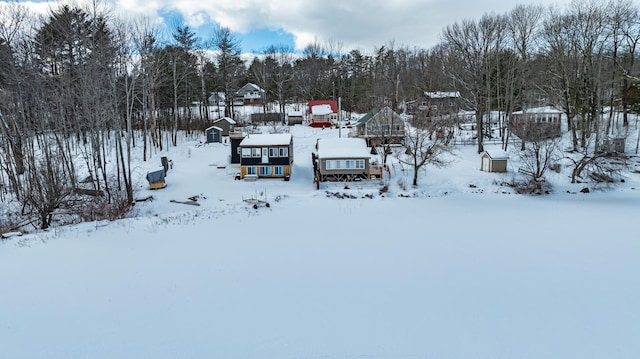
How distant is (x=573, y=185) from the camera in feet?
72.2

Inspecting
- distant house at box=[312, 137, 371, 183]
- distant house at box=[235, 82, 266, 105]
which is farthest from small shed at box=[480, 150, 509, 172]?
distant house at box=[235, 82, 266, 105]

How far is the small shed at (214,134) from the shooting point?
32406 mm

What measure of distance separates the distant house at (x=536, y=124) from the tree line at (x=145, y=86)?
1032 millimetres

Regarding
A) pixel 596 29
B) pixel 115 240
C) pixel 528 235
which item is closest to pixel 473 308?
pixel 528 235

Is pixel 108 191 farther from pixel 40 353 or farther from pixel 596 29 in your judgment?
pixel 596 29

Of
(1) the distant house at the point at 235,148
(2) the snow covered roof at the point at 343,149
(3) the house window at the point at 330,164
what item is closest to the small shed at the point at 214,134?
(1) the distant house at the point at 235,148

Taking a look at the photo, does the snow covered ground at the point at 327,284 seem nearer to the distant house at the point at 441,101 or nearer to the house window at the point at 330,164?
the house window at the point at 330,164

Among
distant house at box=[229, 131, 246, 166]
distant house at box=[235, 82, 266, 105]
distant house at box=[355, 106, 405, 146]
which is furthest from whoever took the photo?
distant house at box=[235, 82, 266, 105]

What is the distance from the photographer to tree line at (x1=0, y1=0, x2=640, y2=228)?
19469mm

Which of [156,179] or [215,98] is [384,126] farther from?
[215,98]

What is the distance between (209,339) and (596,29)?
3246 cm

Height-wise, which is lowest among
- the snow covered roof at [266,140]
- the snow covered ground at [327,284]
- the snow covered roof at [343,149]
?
the snow covered ground at [327,284]

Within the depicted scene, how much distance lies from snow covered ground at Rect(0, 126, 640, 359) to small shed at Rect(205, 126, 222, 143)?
15.2m

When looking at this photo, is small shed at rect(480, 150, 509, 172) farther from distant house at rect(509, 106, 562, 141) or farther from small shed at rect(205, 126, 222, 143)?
small shed at rect(205, 126, 222, 143)
